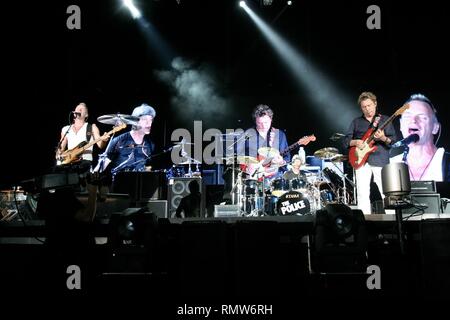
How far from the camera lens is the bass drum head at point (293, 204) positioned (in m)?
6.02

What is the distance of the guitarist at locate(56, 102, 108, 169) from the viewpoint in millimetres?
7964

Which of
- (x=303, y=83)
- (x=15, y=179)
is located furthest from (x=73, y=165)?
(x=303, y=83)

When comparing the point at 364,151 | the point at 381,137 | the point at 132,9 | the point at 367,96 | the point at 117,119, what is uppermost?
the point at 132,9

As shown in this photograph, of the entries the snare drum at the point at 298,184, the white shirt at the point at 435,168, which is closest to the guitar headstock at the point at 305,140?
the snare drum at the point at 298,184

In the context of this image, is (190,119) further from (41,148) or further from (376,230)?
(376,230)

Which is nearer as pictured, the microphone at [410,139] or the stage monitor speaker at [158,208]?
the stage monitor speaker at [158,208]

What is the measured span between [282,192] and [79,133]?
182 inches

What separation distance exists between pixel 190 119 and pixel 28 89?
11.1 feet

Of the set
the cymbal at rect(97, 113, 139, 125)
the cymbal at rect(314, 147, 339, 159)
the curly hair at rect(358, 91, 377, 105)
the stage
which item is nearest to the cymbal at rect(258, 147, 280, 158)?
the cymbal at rect(314, 147, 339, 159)

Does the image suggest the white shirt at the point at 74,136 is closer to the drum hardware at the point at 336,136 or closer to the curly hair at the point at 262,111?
the curly hair at the point at 262,111

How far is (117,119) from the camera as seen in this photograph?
792cm

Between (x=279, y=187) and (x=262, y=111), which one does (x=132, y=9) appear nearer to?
(x=262, y=111)

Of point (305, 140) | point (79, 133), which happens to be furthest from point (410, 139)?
point (79, 133)

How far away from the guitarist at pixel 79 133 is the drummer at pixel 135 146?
1.11ft
